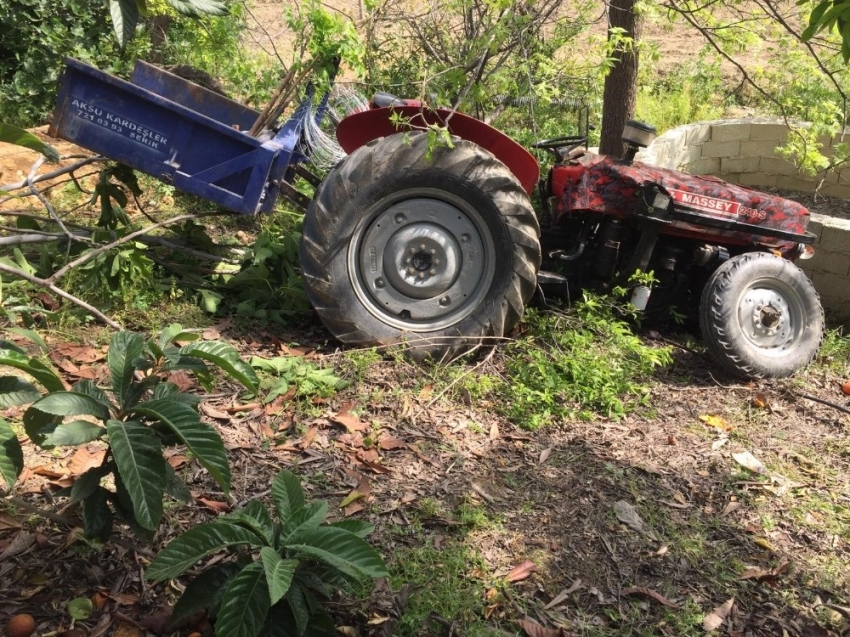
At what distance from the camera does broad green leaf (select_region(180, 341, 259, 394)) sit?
262cm

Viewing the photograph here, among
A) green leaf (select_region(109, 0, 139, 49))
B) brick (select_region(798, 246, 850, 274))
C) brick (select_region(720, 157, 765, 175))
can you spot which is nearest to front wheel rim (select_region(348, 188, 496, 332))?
brick (select_region(798, 246, 850, 274))

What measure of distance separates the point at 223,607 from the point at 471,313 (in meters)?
2.61

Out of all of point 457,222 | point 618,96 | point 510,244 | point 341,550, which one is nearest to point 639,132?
point 510,244

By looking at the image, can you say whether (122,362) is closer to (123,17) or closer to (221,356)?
(221,356)

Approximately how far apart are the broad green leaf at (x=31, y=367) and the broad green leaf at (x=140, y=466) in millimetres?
243

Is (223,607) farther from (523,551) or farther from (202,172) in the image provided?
(202,172)

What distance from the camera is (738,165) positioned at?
321 inches

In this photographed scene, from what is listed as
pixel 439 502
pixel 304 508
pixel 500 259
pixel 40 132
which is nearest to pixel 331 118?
pixel 500 259

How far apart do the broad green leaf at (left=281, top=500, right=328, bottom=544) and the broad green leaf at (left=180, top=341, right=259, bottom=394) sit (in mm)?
440

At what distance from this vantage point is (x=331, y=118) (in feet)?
20.3

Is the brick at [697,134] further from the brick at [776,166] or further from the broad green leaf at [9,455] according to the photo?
the broad green leaf at [9,455]

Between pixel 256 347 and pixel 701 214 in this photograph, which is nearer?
pixel 256 347

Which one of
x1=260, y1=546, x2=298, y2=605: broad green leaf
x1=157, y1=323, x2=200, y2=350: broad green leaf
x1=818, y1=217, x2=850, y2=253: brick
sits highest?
x1=818, y1=217, x2=850, y2=253: brick

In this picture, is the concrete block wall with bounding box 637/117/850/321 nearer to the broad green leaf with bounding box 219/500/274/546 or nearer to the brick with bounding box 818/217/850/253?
the brick with bounding box 818/217/850/253
